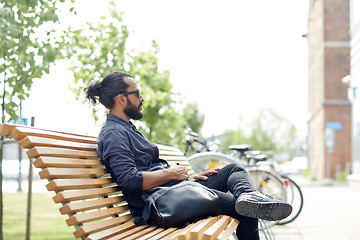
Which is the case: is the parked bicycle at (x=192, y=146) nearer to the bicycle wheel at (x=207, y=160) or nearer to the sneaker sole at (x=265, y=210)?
the bicycle wheel at (x=207, y=160)

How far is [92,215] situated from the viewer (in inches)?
118

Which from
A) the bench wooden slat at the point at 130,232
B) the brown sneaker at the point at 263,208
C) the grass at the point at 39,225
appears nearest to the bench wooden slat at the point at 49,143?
the bench wooden slat at the point at 130,232

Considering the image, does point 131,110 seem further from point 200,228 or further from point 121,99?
point 200,228

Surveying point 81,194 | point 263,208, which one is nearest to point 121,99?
point 81,194

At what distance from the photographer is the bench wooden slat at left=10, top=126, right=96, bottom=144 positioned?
2789mm

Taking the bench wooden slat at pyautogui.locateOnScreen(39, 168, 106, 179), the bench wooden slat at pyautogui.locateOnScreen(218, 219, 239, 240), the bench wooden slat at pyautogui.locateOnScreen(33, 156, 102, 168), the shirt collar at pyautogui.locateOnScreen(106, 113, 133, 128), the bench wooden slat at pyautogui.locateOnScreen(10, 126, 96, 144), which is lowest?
the bench wooden slat at pyautogui.locateOnScreen(218, 219, 239, 240)

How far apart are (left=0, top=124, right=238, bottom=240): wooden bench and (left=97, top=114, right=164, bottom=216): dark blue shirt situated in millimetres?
85

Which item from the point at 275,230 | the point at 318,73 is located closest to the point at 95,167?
the point at 275,230

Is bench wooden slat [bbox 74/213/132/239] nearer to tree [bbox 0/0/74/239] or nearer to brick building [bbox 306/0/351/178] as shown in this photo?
tree [bbox 0/0/74/239]

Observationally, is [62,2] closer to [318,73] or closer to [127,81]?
[127,81]

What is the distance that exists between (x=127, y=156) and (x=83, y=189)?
34 centimetres

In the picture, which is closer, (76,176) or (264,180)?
(76,176)

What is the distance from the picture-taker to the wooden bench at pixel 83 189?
2.79 m


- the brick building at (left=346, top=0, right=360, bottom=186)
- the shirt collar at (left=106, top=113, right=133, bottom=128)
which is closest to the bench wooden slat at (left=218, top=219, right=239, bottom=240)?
the shirt collar at (left=106, top=113, right=133, bottom=128)
